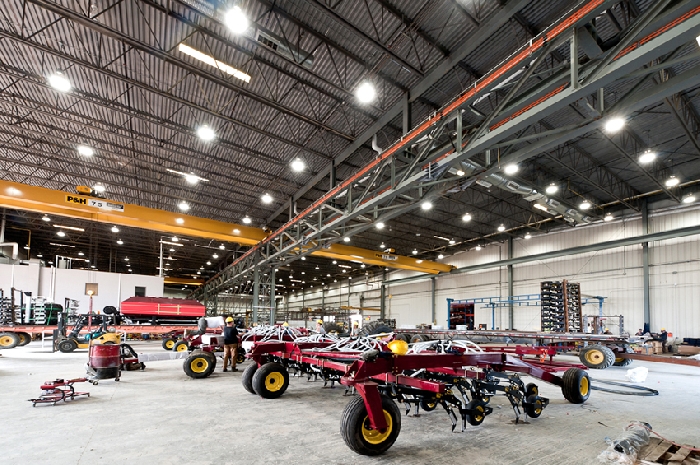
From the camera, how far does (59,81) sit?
9.30 metres

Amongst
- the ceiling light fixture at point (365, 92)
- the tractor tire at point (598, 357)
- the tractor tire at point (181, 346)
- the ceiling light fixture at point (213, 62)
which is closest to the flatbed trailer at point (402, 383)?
the tractor tire at point (598, 357)

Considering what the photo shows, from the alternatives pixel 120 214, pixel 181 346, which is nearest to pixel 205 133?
pixel 120 214

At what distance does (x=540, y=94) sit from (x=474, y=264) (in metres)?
24.4

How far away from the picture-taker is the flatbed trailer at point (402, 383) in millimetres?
3906

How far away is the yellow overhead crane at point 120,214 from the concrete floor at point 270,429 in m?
9.35

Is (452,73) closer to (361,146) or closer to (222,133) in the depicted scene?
(361,146)

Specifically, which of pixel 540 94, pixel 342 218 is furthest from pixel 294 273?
pixel 540 94

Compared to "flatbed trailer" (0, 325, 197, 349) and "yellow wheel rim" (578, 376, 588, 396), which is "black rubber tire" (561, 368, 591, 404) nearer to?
"yellow wheel rim" (578, 376, 588, 396)

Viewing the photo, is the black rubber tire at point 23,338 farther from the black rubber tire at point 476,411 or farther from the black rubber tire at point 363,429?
the black rubber tire at point 476,411

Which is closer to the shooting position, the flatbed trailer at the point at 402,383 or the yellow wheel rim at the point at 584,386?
the flatbed trailer at the point at 402,383

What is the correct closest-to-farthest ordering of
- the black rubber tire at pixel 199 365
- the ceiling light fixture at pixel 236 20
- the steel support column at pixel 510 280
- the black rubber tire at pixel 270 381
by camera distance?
the black rubber tire at pixel 270 381, the ceiling light fixture at pixel 236 20, the black rubber tire at pixel 199 365, the steel support column at pixel 510 280

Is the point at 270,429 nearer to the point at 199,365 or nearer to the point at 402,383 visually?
the point at 402,383

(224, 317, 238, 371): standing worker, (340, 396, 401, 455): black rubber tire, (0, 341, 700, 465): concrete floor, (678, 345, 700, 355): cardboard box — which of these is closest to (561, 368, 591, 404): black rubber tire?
(0, 341, 700, 465): concrete floor

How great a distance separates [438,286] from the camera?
33.3 meters
